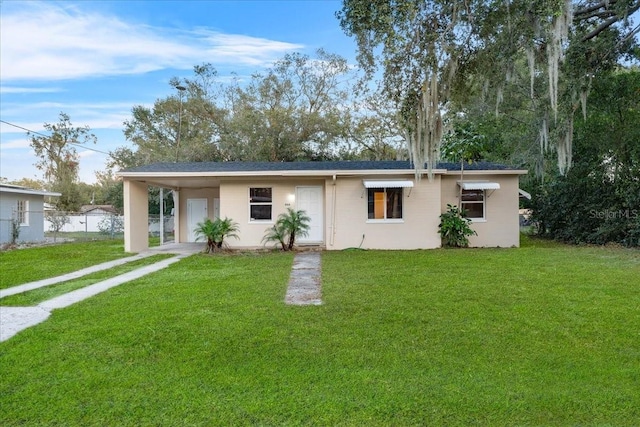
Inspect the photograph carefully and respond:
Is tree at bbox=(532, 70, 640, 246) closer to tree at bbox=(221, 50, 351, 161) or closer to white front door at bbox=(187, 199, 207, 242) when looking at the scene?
tree at bbox=(221, 50, 351, 161)

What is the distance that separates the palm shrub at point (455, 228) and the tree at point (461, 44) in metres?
3.32

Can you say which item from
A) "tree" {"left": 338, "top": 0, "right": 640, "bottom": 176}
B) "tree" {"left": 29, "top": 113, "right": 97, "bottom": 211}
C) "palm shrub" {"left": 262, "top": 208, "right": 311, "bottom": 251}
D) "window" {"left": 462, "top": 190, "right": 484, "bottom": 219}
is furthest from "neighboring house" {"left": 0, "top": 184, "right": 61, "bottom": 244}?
"tree" {"left": 29, "top": 113, "right": 97, "bottom": 211}

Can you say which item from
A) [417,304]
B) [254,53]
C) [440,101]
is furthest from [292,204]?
[254,53]

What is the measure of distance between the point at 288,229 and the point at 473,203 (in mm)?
5719

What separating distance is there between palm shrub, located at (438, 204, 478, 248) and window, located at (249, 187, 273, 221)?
5180 millimetres

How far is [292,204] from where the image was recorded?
13195mm

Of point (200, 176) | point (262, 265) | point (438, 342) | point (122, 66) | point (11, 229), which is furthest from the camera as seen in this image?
point (122, 66)

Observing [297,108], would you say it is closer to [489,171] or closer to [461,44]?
[489,171]

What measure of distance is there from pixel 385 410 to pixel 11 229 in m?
17.3

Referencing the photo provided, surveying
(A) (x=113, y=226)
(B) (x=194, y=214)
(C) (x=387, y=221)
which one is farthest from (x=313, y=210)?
(A) (x=113, y=226)

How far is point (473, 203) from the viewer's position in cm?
1315

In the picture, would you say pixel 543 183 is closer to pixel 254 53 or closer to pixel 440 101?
pixel 440 101

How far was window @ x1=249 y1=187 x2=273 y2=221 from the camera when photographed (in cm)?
1320

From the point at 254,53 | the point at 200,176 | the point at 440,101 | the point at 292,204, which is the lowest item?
the point at 292,204
